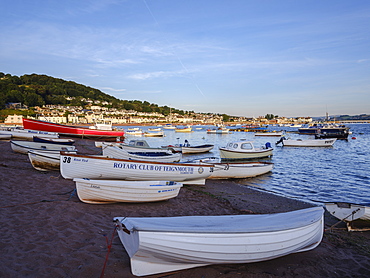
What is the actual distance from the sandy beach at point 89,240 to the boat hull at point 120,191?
0.24 meters

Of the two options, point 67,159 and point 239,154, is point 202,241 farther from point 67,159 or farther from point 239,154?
point 239,154

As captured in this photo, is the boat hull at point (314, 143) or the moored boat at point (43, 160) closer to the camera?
the moored boat at point (43, 160)

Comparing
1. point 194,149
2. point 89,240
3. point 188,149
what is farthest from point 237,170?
point 194,149

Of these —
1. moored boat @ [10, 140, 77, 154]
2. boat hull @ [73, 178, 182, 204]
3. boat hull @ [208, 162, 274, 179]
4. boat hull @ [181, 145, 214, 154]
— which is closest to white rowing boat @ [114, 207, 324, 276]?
boat hull @ [73, 178, 182, 204]

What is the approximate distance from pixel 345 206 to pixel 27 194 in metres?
10.4

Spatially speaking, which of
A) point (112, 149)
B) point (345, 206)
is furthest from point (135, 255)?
point (112, 149)

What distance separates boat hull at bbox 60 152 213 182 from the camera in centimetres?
993

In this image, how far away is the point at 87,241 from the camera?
542 cm

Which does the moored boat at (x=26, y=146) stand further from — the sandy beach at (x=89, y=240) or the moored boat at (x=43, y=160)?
the sandy beach at (x=89, y=240)

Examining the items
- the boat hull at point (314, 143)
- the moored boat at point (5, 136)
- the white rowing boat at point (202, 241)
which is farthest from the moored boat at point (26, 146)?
the boat hull at point (314, 143)

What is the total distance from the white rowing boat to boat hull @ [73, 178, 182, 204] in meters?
3.37

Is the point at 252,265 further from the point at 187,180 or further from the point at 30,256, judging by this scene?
the point at 187,180

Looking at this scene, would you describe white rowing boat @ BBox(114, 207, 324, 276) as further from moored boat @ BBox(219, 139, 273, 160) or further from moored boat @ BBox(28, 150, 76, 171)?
moored boat @ BBox(219, 139, 273, 160)

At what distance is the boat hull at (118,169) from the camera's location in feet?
32.6
